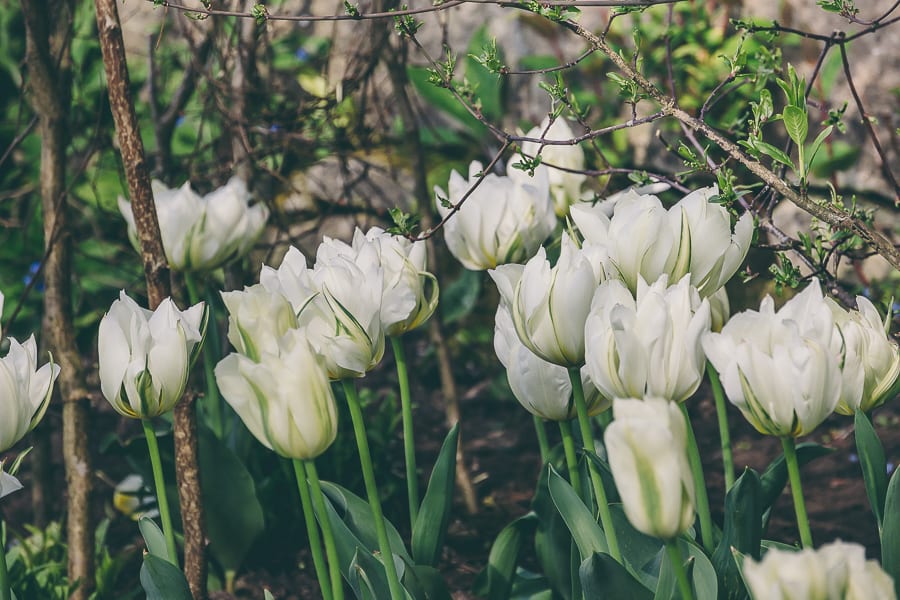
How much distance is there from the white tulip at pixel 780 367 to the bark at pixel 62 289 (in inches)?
51.0

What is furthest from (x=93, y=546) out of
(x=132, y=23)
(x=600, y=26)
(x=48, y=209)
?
(x=132, y=23)

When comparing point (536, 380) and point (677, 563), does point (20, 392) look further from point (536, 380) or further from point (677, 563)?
point (677, 563)

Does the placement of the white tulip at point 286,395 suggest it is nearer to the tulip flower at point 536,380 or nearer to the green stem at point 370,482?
the green stem at point 370,482

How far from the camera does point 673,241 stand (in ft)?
4.20

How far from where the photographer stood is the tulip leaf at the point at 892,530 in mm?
1237

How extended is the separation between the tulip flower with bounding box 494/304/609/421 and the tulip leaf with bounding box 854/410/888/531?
A: 0.34 metres

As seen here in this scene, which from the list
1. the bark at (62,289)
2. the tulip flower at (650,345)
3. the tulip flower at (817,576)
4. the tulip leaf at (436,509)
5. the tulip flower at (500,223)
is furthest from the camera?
the bark at (62,289)

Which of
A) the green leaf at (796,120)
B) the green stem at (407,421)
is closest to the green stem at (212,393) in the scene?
the green stem at (407,421)

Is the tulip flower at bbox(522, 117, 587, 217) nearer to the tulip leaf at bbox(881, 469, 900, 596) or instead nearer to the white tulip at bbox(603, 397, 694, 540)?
the tulip leaf at bbox(881, 469, 900, 596)

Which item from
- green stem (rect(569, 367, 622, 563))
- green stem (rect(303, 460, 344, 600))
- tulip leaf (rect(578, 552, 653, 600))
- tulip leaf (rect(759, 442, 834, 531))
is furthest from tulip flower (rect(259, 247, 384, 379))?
tulip leaf (rect(759, 442, 834, 531))

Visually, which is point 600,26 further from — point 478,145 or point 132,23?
point 132,23

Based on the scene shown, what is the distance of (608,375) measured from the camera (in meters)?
1.10

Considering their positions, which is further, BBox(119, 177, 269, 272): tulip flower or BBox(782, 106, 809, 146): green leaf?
BBox(119, 177, 269, 272): tulip flower

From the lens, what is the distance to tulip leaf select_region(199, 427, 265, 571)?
1909 millimetres
